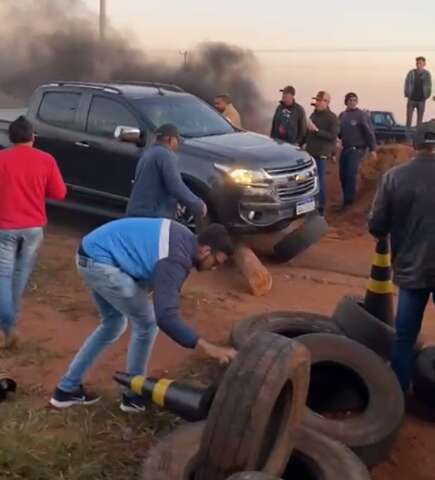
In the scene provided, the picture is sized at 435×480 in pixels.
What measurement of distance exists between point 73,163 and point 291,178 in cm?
288

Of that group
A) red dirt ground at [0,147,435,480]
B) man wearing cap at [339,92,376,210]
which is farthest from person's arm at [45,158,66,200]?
man wearing cap at [339,92,376,210]

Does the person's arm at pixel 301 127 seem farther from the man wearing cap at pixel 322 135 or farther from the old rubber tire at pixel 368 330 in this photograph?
the old rubber tire at pixel 368 330

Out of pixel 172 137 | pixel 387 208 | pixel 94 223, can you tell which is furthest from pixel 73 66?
pixel 387 208

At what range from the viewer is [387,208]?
219 inches

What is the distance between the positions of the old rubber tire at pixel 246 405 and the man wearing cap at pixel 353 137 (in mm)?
8891

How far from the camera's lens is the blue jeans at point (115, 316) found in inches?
195

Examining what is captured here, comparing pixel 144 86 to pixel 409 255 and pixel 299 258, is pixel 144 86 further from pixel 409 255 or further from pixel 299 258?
pixel 409 255

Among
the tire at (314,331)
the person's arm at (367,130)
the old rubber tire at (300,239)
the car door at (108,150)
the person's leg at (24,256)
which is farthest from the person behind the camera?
the person's arm at (367,130)

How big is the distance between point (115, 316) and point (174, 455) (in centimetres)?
113

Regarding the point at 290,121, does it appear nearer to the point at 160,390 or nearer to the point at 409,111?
the point at 409,111

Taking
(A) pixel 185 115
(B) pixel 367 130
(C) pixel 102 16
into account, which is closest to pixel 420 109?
(B) pixel 367 130

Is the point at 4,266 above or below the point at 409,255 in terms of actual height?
below

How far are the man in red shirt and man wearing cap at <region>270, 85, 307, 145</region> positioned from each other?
19.7 ft

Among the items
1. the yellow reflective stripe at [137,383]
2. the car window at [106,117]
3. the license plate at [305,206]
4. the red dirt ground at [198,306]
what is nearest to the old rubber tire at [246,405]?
the yellow reflective stripe at [137,383]
